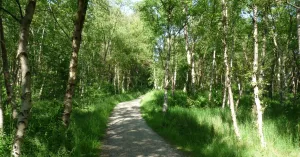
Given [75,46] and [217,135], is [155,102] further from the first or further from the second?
[75,46]

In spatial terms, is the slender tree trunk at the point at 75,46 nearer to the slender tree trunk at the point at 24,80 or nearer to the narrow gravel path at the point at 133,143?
the slender tree trunk at the point at 24,80

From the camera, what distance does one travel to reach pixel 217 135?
31.1ft

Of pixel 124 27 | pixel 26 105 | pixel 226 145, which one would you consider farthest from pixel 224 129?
pixel 124 27

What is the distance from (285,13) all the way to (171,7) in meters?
12.3

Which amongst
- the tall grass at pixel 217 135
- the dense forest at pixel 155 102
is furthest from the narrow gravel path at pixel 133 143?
the tall grass at pixel 217 135

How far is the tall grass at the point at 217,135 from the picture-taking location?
24.3 feet

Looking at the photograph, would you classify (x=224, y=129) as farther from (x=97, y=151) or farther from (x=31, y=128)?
(x=31, y=128)

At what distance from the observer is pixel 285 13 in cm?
2156

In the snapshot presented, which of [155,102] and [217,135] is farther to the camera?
[155,102]

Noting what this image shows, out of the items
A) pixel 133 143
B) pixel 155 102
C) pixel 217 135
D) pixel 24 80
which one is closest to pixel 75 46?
pixel 24 80

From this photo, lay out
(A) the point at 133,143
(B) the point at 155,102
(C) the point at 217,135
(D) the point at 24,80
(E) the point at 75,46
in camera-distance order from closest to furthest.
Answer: (D) the point at 24,80, (E) the point at 75,46, (A) the point at 133,143, (C) the point at 217,135, (B) the point at 155,102

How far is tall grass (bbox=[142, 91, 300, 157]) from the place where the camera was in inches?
292

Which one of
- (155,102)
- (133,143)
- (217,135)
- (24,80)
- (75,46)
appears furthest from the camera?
(155,102)

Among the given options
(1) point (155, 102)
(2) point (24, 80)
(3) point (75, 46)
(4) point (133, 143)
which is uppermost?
(3) point (75, 46)
